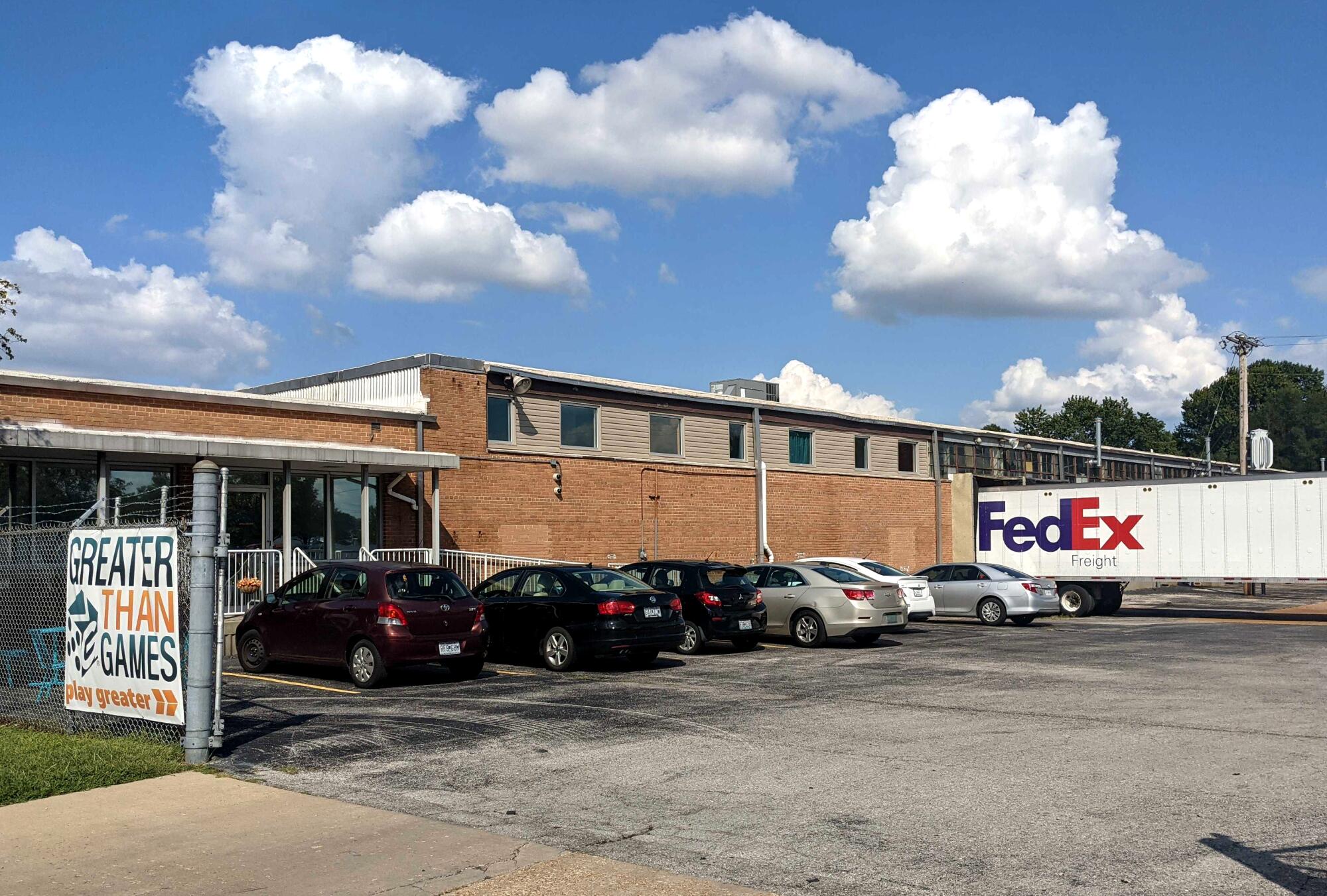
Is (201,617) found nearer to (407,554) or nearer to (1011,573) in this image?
(407,554)

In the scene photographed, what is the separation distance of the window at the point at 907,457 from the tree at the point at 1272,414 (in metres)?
90.7

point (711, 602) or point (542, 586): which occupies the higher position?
point (542, 586)

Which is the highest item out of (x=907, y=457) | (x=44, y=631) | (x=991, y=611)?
(x=907, y=457)

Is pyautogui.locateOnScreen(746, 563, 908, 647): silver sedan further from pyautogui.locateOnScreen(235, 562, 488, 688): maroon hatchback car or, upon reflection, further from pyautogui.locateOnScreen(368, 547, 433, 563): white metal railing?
pyautogui.locateOnScreen(235, 562, 488, 688): maroon hatchback car

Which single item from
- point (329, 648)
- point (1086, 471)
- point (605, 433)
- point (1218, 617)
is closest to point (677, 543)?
point (605, 433)

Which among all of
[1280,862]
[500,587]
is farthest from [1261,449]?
[1280,862]

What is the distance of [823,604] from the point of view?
2058 centimetres

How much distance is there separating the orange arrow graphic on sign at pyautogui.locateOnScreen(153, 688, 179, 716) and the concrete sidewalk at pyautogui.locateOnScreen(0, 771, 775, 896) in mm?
1425

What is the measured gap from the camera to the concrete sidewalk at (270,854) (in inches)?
256

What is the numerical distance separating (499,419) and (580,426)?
271cm

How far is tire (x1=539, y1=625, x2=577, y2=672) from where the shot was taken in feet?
53.9

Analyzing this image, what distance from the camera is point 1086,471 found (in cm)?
5216

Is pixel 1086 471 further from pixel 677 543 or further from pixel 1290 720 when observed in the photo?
pixel 1290 720

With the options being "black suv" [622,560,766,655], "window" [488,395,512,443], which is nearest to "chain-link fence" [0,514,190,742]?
"black suv" [622,560,766,655]
